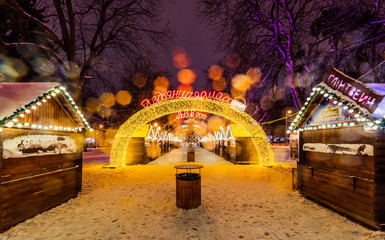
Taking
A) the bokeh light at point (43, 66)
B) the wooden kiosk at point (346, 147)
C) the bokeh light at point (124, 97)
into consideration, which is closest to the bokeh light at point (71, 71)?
the bokeh light at point (43, 66)

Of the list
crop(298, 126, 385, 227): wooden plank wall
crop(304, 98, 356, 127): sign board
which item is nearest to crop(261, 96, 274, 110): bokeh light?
crop(304, 98, 356, 127): sign board

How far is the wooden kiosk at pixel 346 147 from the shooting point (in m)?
5.13

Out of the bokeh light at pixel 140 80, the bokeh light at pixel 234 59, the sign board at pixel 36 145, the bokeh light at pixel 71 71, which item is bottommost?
the sign board at pixel 36 145

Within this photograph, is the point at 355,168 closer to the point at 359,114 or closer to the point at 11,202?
the point at 359,114

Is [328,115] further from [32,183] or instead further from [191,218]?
[32,183]

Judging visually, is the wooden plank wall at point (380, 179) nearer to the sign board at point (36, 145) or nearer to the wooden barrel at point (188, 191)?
the wooden barrel at point (188, 191)

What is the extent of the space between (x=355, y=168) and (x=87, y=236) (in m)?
6.88

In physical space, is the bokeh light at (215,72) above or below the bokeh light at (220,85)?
above

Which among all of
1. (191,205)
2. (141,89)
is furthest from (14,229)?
(141,89)

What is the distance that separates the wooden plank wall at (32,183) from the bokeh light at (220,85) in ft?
75.7

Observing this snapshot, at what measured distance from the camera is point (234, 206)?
6859 mm

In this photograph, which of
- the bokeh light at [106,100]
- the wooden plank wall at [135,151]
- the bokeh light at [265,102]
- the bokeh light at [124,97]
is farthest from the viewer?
the bokeh light at [106,100]

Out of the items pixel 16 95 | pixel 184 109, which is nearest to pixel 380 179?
pixel 16 95

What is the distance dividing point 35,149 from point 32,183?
3.08 ft
